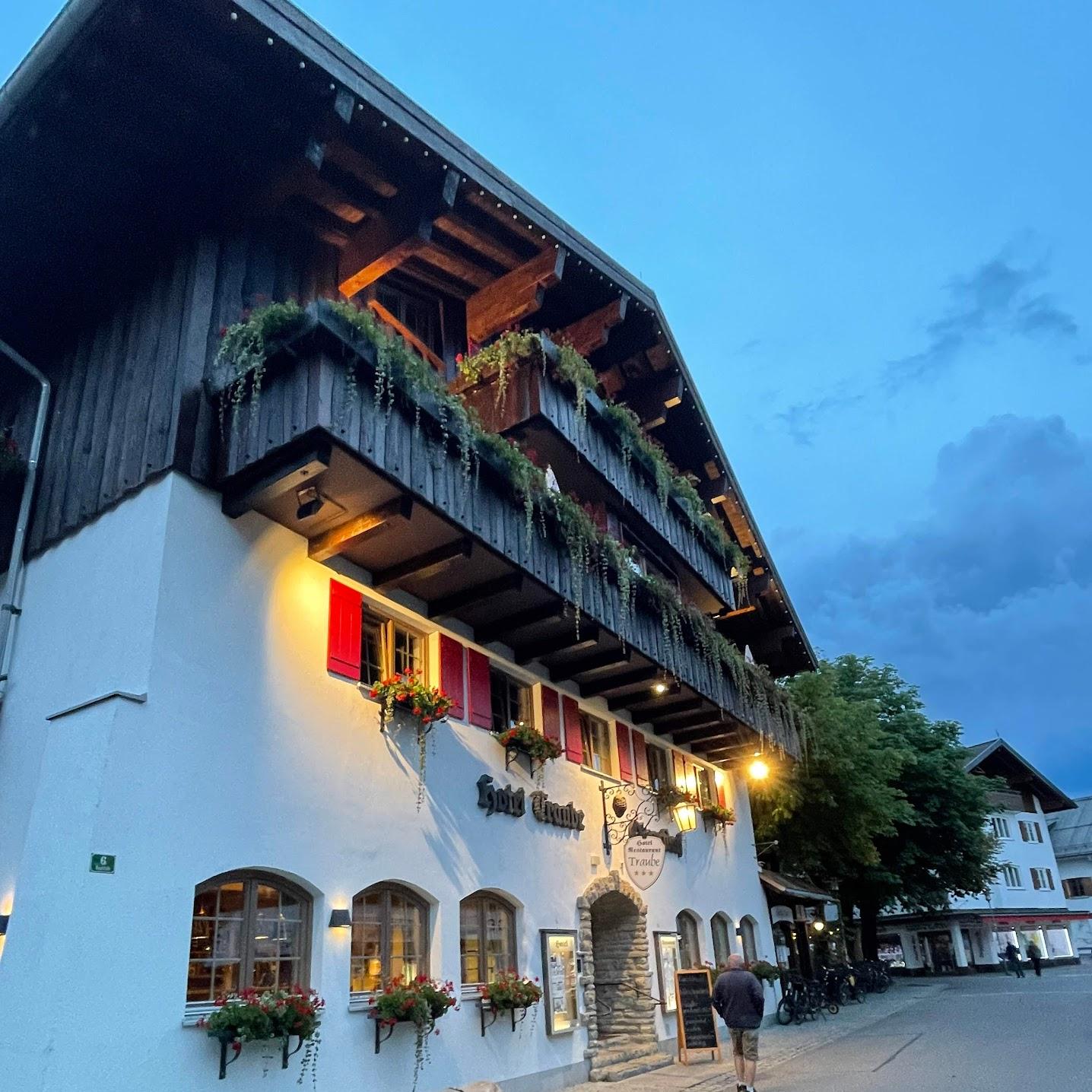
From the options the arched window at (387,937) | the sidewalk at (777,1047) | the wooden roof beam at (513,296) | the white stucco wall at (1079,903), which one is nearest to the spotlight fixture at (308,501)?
the arched window at (387,937)

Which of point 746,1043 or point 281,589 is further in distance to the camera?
point 746,1043

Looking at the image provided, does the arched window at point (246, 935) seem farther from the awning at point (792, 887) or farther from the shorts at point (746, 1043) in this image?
the awning at point (792, 887)

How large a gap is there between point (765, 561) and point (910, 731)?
12367 millimetres

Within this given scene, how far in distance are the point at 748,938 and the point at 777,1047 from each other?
10.9 feet

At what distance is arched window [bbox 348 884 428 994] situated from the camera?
832 centimetres

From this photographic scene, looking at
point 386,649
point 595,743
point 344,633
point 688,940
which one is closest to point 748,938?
point 688,940

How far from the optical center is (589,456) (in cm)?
1270

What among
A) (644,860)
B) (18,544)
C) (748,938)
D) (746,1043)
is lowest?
(746,1043)

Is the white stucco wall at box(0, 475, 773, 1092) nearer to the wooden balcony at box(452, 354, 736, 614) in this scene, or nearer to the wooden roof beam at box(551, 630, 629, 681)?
the wooden roof beam at box(551, 630, 629, 681)

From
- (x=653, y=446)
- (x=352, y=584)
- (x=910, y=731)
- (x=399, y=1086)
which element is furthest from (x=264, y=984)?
(x=910, y=731)

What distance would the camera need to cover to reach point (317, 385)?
296 inches

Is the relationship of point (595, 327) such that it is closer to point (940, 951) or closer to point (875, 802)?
point (875, 802)

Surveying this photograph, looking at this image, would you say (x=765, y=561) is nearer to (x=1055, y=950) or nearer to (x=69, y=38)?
(x=69, y=38)

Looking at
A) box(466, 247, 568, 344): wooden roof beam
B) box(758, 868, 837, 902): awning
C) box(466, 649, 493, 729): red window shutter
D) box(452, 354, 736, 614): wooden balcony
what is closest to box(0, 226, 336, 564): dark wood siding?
box(466, 247, 568, 344): wooden roof beam
